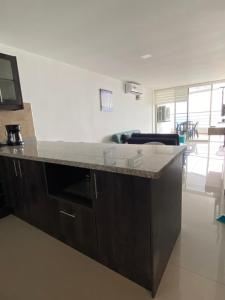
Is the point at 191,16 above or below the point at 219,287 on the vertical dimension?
above

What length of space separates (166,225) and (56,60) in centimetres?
331

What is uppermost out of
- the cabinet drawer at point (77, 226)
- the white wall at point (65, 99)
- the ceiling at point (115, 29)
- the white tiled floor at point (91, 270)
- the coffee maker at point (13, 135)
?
the ceiling at point (115, 29)

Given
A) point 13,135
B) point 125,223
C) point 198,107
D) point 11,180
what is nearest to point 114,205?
point 125,223

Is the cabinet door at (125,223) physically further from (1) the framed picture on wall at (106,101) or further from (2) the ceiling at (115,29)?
(1) the framed picture on wall at (106,101)

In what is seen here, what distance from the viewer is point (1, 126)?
2430mm

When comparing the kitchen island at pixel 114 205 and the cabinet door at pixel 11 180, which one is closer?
the kitchen island at pixel 114 205

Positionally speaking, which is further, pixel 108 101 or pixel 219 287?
pixel 108 101

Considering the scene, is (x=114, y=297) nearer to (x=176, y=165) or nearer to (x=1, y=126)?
(x=176, y=165)

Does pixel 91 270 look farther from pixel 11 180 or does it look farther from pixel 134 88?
pixel 134 88

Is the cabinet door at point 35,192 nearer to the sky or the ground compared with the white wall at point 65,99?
nearer to the ground

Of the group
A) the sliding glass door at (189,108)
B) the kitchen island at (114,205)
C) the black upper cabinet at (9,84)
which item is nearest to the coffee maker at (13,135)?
the black upper cabinet at (9,84)

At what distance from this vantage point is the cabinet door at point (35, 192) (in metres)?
1.69

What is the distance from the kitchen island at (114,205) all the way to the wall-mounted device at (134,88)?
13.9 feet

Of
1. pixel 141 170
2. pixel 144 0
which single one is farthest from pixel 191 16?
pixel 141 170
